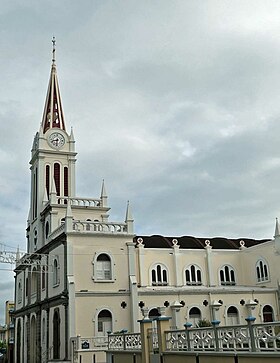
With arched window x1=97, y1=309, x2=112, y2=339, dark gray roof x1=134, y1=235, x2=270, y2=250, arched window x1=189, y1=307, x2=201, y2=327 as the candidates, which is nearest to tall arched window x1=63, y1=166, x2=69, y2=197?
dark gray roof x1=134, y1=235, x2=270, y2=250

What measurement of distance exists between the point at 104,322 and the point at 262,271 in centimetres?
1713

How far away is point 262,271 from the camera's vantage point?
4575cm

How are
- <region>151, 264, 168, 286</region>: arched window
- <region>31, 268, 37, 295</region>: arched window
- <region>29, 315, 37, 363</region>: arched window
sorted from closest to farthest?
<region>29, 315, 37, 363</region>: arched window
<region>151, 264, 168, 286</region>: arched window
<region>31, 268, 37, 295</region>: arched window

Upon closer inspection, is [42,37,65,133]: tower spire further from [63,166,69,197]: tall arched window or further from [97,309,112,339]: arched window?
[97,309,112,339]: arched window

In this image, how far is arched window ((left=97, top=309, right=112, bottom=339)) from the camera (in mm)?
35031

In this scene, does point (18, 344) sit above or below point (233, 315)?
below

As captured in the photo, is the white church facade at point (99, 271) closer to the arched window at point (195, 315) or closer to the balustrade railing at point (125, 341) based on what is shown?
the arched window at point (195, 315)

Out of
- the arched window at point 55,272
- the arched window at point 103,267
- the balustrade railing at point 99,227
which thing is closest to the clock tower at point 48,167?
the arched window at point 55,272

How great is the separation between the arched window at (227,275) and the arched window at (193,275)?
2.46 m

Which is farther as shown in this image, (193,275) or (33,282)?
(33,282)

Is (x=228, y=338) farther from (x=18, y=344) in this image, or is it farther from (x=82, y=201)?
(x=18, y=344)

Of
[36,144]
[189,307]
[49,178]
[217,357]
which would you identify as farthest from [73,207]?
[217,357]

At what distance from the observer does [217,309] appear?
130ft

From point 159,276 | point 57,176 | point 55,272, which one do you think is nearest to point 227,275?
point 159,276
